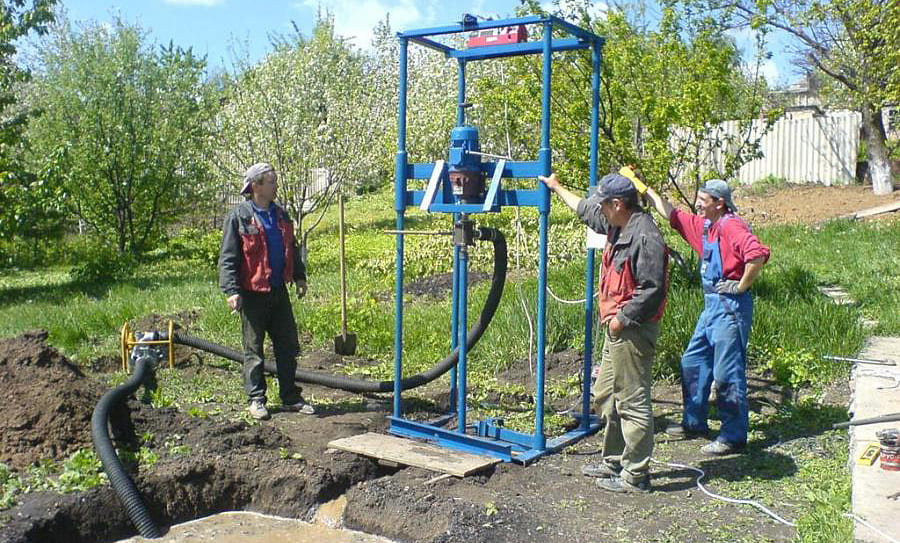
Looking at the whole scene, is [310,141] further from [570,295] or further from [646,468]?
[646,468]

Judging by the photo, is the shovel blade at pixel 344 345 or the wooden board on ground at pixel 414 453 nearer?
the wooden board on ground at pixel 414 453

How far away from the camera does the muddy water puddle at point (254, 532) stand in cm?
520

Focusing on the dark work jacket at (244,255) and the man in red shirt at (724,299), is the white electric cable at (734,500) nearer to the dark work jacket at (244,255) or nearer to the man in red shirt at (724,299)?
the man in red shirt at (724,299)

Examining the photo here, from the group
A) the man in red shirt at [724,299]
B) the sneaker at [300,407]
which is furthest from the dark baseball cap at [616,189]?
the sneaker at [300,407]

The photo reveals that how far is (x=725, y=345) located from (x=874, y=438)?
1000mm

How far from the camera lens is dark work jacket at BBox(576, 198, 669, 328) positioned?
5082mm

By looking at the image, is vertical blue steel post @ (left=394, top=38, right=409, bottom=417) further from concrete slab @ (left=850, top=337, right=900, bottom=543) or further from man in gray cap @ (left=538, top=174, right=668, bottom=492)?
concrete slab @ (left=850, top=337, right=900, bottom=543)

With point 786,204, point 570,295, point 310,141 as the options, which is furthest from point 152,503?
point 786,204

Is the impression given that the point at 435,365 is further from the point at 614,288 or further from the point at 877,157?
the point at 877,157

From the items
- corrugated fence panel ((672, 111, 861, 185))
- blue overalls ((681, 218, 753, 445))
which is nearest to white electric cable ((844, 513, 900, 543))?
blue overalls ((681, 218, 753, 445))

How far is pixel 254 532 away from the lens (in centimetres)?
535

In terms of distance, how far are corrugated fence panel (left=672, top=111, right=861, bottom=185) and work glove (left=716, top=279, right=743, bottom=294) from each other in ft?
52.4

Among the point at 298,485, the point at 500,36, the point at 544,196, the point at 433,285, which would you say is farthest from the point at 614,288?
the point at 433,285

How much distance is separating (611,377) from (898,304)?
4.68 meters
